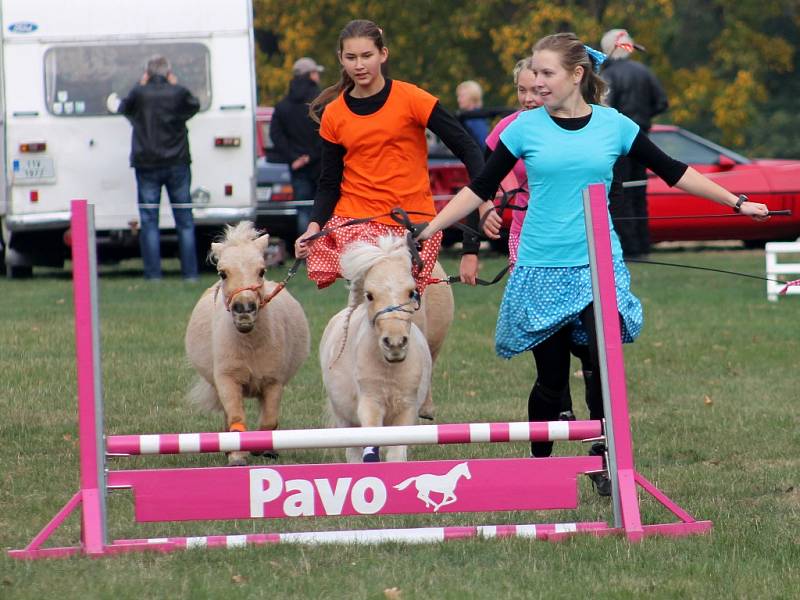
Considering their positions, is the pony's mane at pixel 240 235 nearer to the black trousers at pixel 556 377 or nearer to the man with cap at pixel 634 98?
the black trousers at pixel 556 377

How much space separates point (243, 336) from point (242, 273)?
56cm

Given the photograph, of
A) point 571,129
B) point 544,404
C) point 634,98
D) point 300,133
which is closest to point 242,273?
point 544,404

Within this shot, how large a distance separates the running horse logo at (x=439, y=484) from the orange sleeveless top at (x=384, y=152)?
6.71ft

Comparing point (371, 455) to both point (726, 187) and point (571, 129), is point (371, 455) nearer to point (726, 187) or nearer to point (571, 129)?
point (571, 129)

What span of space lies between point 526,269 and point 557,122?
0.66 m

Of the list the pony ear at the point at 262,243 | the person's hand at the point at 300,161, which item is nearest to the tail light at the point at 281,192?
the person's hand at the point at 300,161

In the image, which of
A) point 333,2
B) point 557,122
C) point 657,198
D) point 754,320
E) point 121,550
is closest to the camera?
point 121,550

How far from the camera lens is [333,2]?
3244 cm

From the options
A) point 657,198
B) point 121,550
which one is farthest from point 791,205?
point 121,550

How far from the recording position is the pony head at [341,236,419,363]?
6.80 m

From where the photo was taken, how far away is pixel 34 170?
1792 cm

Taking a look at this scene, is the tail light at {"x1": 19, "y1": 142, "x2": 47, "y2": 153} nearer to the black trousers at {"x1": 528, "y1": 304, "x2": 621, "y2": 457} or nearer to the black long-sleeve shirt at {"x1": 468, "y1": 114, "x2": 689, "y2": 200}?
the black trousers at {"x1": 528, "y1": 304, "x2": 621, "y2": 457}

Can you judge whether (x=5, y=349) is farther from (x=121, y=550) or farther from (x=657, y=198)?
(x=657, y=198)

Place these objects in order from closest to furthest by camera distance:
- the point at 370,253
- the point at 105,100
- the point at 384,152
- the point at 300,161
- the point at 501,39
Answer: the point at 370,253, the point at 384,152, the point at 300,161, the point at 105,100, the point at 501,39
